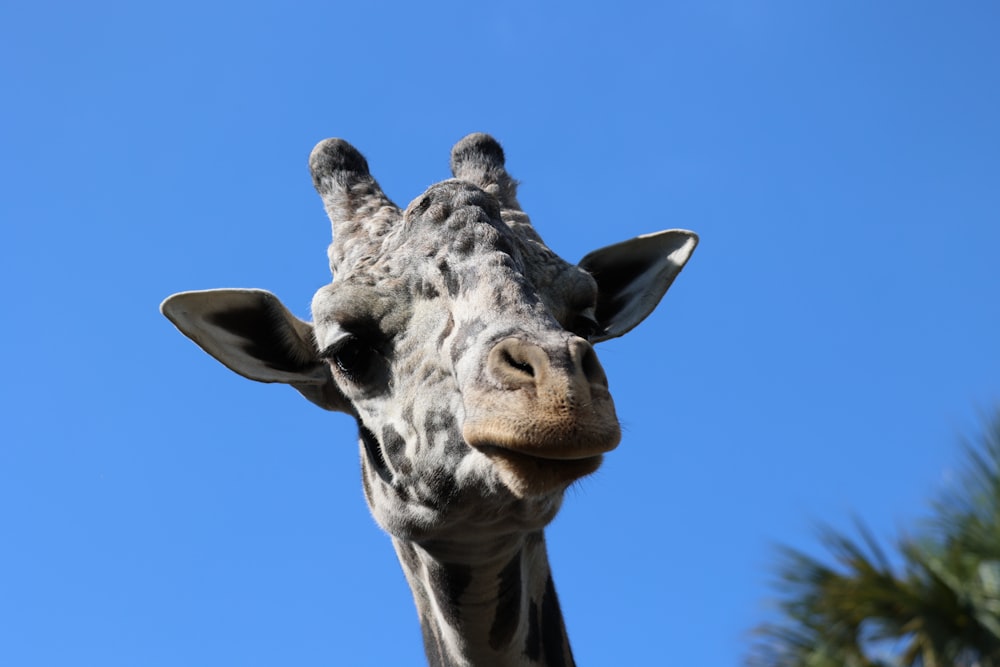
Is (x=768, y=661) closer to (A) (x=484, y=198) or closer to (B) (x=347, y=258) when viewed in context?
(A) (x=484, y=198)

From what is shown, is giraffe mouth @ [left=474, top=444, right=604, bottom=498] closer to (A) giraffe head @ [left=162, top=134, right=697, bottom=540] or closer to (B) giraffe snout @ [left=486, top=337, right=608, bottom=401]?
(A) giraffe head @ [left=162, top=134, right=697, bottom=540]

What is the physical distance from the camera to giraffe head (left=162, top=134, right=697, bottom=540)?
608cm

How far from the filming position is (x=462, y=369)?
6699mm

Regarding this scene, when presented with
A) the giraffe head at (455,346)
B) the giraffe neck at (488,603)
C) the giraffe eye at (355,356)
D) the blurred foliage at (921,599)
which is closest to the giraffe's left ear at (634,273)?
the giraffe head at (455,346)

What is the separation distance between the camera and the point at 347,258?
329 inches

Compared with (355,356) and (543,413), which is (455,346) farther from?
(543,413)

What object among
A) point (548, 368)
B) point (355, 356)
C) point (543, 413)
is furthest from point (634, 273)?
point (543, 413)

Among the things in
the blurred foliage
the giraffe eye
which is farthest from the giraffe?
the blurred foliage

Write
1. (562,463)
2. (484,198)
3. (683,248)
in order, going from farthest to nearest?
(683,248), (484,198), (562,463)

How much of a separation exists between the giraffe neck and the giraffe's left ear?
5.11 feet

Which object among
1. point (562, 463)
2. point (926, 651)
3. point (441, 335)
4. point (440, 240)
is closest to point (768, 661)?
point (926, 651)

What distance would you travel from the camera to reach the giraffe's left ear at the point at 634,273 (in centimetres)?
875

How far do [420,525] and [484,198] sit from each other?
1.93 metres

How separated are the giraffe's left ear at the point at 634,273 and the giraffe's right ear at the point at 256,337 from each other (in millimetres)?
1809
